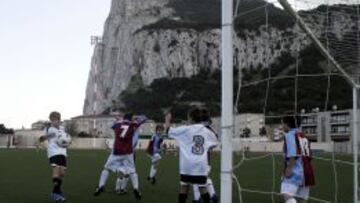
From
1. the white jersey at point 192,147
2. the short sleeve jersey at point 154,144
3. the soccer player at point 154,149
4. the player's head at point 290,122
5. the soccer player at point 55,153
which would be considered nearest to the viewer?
the player's head at point 290,122

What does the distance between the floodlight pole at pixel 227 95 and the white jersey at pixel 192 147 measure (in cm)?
245

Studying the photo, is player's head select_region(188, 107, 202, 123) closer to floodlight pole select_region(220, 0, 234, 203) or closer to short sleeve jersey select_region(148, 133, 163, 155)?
floodlight pole select_region(220, 0, 234, 203)

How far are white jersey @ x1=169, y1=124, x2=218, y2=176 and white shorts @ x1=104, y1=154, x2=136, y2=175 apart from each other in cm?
383

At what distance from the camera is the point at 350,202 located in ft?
41.6

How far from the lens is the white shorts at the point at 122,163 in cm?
1271

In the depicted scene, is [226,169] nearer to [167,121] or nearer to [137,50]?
[167,121]

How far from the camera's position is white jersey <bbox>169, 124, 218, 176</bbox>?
899 centimetres

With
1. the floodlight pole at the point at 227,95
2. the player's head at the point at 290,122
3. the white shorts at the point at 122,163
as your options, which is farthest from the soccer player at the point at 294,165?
the white shorts at the point at 122,163

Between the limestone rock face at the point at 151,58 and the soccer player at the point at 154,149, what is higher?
the limestone rock face at the point at 151,58

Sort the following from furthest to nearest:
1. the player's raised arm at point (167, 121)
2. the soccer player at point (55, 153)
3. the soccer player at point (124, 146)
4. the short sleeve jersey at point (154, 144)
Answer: the short sleeve jersey at point (154, 144) → the soccer player at point (124, 146) → the soccer player at point (55, 153) → the player's raised arm at point (167, 121)

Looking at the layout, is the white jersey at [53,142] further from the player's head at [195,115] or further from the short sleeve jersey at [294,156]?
the short sleeve jersey at [294,156]

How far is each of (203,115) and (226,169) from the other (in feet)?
8.95

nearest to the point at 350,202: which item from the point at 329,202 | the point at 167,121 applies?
the point at 329,202

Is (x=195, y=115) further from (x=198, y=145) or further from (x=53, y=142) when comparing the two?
(x=53, y=142)
